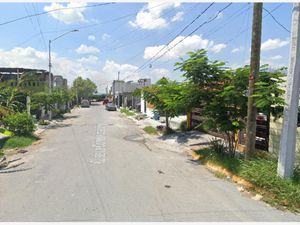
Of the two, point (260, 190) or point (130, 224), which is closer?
point (130, 224)

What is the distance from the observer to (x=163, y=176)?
8070 mm

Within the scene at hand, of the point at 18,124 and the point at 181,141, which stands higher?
the point at 18,124

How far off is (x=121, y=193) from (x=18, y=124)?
10934 millimetres

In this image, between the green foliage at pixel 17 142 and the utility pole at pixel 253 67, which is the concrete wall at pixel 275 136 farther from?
the green foliage at pixel 17 142

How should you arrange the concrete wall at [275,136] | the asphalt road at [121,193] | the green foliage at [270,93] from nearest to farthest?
1. the asphalt road at [121,193]
2. the green foliage at [270,93]
3. the concrete wall at [275,136]

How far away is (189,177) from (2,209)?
15.9 ft

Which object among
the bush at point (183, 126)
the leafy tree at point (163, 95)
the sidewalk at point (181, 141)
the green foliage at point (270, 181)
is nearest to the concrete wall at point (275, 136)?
the green foliage at point (270, 181)

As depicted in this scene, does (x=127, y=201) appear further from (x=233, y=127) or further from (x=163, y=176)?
(x=233, y=127)

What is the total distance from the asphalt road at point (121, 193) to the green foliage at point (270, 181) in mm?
386

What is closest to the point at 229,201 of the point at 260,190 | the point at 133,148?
the point at 260,190

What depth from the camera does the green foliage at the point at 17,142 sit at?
13.3 metres

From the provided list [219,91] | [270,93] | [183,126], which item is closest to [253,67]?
[270,93]

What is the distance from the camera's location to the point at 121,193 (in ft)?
21.1

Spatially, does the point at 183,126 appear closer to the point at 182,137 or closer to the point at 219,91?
the point at 182,137
